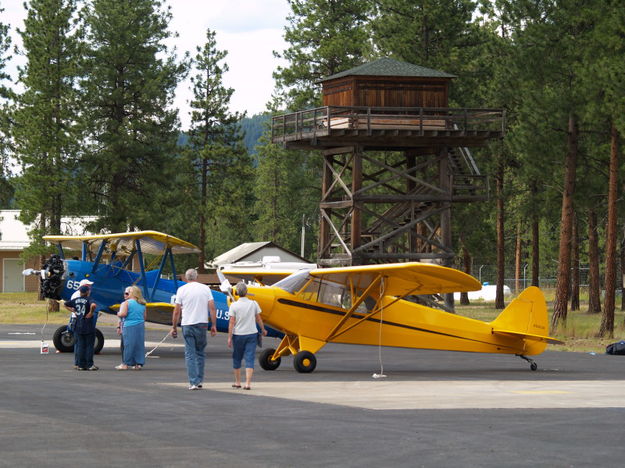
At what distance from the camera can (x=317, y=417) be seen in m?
13.5

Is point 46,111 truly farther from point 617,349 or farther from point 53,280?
point 617,349

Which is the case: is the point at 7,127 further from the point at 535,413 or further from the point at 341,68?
the point at 535,413

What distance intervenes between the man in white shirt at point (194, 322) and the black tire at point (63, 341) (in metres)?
9.76

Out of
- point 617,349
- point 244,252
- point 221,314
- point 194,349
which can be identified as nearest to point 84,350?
point 194,349

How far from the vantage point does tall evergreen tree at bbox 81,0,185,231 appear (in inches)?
2361

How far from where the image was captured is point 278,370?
21625mm

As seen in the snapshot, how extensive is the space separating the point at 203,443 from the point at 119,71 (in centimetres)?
5211

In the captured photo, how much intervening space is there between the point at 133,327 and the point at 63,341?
592 cm

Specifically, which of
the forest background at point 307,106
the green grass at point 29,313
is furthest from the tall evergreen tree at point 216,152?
the green grass at point 29,313

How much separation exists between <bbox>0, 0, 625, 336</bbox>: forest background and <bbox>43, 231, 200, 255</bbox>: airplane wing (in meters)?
13.2

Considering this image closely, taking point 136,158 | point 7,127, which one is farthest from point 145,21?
point 7,127

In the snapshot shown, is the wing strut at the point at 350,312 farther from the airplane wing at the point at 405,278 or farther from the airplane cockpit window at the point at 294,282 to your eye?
the airplane cockpit window at the point at 294,282

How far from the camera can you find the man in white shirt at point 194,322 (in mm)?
16859

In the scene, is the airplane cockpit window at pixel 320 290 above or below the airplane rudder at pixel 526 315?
above
